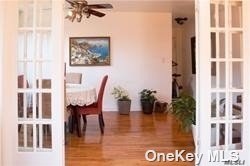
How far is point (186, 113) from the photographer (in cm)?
443

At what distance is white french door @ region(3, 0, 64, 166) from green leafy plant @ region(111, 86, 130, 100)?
4.43 meters

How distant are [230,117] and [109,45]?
16.4 ft

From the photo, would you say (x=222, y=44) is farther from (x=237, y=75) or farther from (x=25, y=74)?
(x=25, y=74)

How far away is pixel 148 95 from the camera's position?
7719 mm

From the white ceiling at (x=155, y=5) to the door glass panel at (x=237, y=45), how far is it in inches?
133

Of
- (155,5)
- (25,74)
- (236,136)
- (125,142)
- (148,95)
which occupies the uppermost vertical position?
(155,5)

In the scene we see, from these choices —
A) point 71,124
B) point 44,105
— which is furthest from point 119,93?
point 44,105

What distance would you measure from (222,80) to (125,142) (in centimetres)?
201

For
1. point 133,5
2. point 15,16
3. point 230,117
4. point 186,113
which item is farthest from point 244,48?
point 133,5

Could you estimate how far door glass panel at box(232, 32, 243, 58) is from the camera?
3.34 m

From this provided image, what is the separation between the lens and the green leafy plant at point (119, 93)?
7.78 meters

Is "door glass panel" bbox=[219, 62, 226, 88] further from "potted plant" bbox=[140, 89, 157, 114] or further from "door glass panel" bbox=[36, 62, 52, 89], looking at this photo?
"potted plant" bbox=[140, 89, 157, 114]

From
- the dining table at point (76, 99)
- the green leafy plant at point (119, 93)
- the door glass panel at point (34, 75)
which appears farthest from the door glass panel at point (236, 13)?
the green leafy plant at point (119, 93)

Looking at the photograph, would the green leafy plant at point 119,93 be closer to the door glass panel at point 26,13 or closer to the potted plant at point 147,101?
the potted plant at point 147,101
